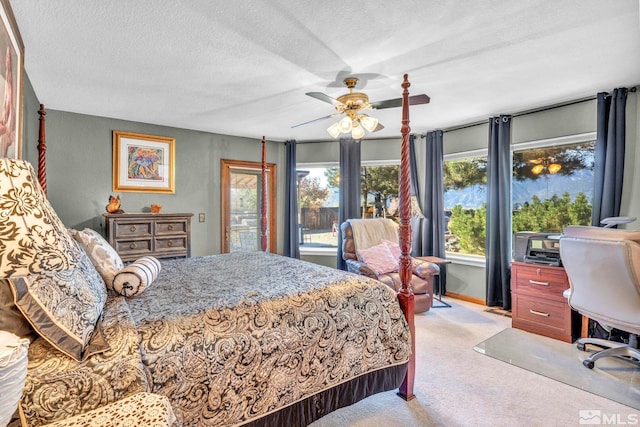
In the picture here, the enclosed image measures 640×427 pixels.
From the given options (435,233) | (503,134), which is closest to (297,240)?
(435,233)

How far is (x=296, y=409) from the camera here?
64.3 inches

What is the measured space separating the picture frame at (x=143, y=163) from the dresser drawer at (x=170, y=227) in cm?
65

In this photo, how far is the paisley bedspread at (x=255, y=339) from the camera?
4.33ft

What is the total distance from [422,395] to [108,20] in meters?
3.25

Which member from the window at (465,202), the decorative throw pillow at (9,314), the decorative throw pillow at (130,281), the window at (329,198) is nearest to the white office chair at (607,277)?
the window at (465,202)

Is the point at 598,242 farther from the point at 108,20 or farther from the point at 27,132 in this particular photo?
the point at 27,132

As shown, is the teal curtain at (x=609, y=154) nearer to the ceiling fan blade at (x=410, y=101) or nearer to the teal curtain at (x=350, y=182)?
the ceiling fan blade at (x=410, y=101)

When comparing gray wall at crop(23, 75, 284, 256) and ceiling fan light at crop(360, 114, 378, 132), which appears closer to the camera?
ceiling fan light at crop(360, 114, 378, 132)

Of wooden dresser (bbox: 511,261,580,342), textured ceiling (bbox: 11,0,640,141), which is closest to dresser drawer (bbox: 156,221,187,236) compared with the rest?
textured ceiling (bbox: 11,0,640,141)

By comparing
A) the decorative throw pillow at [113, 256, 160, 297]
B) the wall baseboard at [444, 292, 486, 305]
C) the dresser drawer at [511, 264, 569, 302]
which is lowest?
the wall baseboard at [444, 292, 486, 305]

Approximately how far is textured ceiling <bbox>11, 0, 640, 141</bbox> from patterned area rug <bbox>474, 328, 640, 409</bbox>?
2501 mm

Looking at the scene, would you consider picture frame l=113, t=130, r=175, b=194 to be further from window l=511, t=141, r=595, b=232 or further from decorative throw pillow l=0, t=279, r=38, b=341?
window l=511, t=141, r=595, b=232

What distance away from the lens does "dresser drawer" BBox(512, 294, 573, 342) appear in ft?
10.1

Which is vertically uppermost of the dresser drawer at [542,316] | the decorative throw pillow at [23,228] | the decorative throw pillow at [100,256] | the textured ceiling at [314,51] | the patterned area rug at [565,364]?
the textured ceiling at [314,51]
